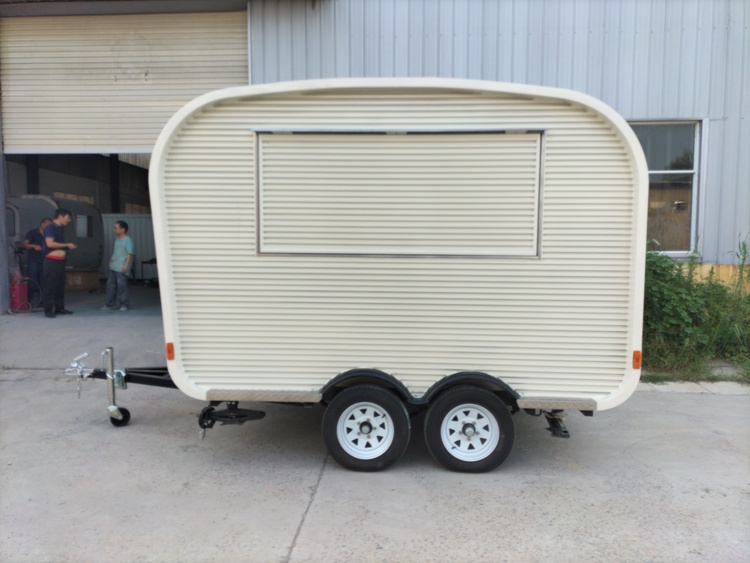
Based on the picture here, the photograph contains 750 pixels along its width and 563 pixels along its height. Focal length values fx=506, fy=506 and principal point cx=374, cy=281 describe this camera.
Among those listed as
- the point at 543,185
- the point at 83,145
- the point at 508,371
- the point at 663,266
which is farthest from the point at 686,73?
the point at 83,145

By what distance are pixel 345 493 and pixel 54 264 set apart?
7642mm

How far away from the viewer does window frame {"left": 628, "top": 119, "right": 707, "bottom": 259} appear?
25.6ft

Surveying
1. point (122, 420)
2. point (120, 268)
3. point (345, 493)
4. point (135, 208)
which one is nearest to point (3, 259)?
point (120, 268)

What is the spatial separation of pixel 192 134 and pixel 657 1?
7474mm

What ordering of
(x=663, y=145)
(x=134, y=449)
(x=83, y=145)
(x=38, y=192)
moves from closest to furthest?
1. (x=134, y=449)
2. (x=663, y=145)
3. (x=83, y=145)
4. (x=38, y=192)

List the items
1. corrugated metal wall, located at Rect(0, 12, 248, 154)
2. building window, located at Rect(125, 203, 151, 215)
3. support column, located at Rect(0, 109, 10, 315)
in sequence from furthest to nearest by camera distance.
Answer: building window, located at Rect(125, 203, 151, 215) → support column, located at Rect(0, 109, 10, 315) → corrugated metal wall, located at Rect(0, 12, 248, 154)

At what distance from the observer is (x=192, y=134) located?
156 inches

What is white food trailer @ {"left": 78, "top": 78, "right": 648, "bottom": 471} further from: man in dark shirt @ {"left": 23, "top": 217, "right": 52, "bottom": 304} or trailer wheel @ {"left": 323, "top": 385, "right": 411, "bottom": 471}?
man in dark shirt @ {"left": 23, "top": 217, "right": 52, "bottom": 304}

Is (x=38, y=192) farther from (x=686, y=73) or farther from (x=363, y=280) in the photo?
(x=686, y=73)

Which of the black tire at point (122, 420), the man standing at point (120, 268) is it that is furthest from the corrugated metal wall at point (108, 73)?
the black tire at point (122, 420)

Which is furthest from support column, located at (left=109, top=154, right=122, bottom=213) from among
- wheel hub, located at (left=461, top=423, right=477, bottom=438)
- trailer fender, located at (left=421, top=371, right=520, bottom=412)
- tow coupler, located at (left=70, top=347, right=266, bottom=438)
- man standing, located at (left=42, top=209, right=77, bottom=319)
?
wheel hub, located at (left=461, top=423, right=477, bottom=438)

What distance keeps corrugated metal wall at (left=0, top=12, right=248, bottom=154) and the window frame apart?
6762mm

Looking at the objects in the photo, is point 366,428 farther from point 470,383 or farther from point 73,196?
point 73,196

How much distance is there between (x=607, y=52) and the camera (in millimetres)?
7719
